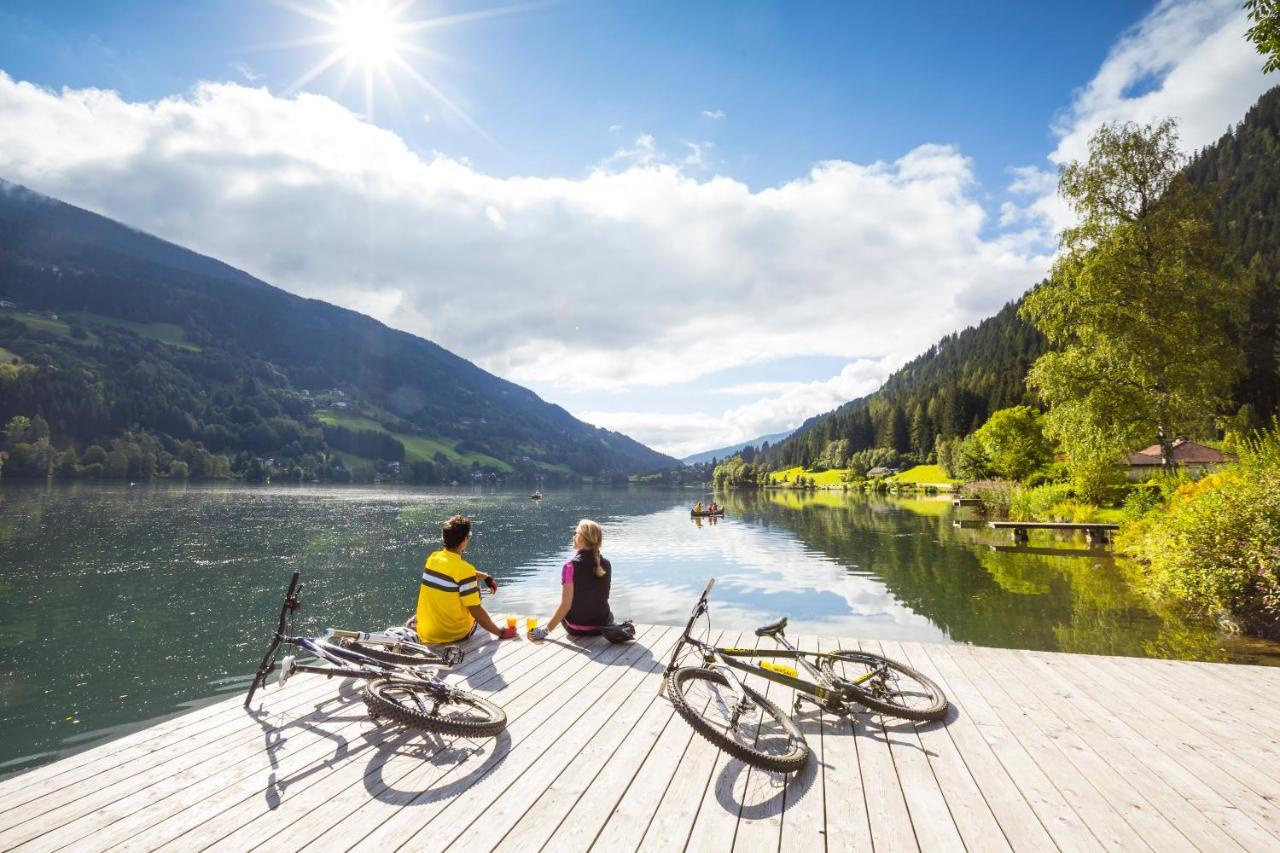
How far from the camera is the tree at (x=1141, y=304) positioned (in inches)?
1073

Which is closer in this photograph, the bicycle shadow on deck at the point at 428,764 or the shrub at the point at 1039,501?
the bicycle shadow on deck at the point at 428,764

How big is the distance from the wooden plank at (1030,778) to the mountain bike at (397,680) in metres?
4.86

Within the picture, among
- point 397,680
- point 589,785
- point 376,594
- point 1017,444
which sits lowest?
point 376,594

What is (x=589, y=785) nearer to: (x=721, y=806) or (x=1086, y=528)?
(x=721, y=806)

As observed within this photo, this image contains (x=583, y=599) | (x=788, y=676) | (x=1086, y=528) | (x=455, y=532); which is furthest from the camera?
(x=1086, y=528)

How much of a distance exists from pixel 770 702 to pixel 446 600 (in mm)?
5134

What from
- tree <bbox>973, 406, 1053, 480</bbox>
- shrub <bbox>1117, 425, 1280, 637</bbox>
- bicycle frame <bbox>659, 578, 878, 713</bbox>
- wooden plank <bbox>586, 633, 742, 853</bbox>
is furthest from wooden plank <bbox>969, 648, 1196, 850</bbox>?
tree <bbox>973, 406, 1053, 480</bbox>

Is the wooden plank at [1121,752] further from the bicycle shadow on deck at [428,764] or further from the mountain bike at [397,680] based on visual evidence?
the mountain bike at [397,680]

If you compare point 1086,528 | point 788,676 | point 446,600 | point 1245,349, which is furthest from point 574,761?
point 1245,349

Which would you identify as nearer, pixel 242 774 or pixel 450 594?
pixel 242 774

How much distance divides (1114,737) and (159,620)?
25.6m

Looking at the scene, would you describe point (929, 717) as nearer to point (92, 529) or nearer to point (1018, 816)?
point (1018, 816)

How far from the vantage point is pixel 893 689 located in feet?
24.4

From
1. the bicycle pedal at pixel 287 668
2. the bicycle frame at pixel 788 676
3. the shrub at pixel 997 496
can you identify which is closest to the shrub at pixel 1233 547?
the bicycle frame at pixel 788 676
